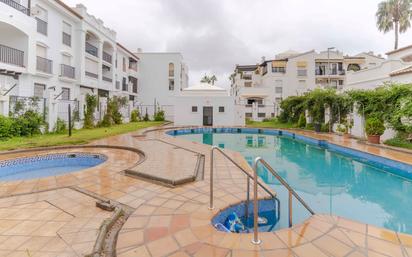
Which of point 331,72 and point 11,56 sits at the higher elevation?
point 331,72

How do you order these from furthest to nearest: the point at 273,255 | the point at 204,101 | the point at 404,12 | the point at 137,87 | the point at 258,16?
the point at 137,87 → the point at 404,12 → the point at 204,101 → the point at 258,16 → the point at 273,255

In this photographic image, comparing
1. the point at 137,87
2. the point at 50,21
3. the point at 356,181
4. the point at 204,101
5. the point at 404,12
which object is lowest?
the point at 356,181

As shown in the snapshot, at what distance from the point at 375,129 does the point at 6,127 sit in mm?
18672

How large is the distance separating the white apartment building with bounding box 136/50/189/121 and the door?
938cm

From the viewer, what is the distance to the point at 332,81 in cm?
3959

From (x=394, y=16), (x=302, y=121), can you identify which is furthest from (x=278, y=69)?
(x=302, y=121)

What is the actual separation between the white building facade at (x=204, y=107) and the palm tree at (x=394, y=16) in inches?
943

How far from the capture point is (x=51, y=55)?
17.1 metres

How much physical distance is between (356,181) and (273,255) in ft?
20.8

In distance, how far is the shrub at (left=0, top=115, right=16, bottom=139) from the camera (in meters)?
11.2

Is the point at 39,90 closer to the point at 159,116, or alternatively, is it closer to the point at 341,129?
the point at 159,116

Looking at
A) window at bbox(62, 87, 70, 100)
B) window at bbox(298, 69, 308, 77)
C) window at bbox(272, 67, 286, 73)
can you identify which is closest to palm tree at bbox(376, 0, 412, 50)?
window at bbox(298, 69, 308, 77)

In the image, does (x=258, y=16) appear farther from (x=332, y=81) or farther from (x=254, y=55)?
(x=254, y=55)

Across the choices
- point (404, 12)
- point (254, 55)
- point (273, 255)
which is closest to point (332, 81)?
point (404, 12)
